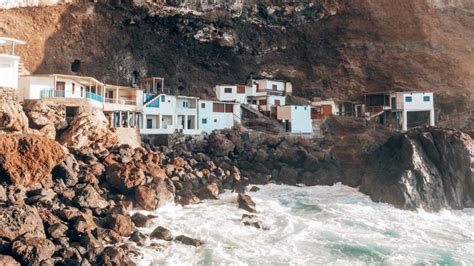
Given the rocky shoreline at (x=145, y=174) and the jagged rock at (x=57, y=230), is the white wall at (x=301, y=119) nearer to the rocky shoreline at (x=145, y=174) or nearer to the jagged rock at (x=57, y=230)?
the rocky shoreline at (x=145, y=174)

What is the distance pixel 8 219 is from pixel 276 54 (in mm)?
38282

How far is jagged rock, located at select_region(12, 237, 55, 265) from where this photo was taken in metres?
16.4

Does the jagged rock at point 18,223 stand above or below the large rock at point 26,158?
below

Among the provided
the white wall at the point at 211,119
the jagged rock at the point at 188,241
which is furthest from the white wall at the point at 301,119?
the jagged rock at the point at 188,241

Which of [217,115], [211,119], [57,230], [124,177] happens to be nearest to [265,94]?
[217,115]

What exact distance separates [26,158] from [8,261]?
326 inches

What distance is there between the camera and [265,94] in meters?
48.3

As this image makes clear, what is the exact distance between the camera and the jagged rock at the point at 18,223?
17672mm

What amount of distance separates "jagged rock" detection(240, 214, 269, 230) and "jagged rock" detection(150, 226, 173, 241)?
15.1 ft

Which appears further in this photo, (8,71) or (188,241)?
(8,71)

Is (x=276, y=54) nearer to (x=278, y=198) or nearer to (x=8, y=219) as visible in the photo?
(x=278, y=198)

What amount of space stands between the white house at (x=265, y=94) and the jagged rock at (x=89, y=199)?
2701 centimetres

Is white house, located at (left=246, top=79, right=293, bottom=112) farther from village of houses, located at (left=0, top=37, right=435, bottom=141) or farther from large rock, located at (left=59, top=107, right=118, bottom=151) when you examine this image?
large rock, located at (left=59, top=107, right=118, bottom=151)

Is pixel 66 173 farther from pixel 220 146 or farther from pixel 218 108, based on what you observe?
pixel 218 108
